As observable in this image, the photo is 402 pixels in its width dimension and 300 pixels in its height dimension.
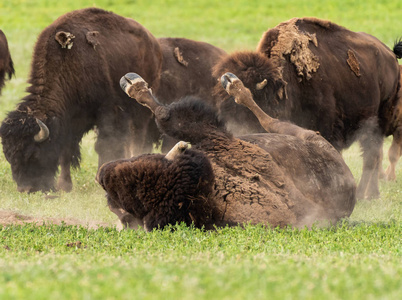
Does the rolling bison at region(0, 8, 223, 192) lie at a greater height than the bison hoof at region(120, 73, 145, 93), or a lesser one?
lesser

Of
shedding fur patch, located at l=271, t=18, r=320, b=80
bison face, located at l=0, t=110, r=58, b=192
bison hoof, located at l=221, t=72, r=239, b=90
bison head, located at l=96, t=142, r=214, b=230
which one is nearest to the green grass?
bison head, located at l=96, t=142, r=214, b=230

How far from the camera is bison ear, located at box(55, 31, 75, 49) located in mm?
10758

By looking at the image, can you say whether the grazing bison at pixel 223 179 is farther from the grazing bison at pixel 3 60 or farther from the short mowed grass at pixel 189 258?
the grazing bison at pixel 3 60

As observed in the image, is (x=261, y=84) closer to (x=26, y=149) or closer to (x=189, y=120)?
(x=189, y=120)

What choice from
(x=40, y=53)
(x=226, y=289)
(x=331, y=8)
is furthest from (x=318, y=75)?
(x=331, y=8)

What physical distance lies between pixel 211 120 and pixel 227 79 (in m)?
1.81

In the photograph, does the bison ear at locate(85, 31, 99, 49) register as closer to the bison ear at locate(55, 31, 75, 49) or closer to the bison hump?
the bison ear at locate(55, 31, 75, 49)

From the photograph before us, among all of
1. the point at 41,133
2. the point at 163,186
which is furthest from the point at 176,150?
the point at 41,133

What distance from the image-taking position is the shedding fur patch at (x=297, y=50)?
32.1 ft

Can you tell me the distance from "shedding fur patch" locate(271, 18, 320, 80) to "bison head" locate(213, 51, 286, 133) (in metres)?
0.41

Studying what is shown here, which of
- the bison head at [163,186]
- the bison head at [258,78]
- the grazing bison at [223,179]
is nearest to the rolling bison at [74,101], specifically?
the bison head at [258,78]

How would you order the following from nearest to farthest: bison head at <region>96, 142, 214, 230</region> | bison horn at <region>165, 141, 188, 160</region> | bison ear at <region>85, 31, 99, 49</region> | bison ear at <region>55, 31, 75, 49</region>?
bison head at <region>96, 142, 214, 230</region>, bison horn at <region>165, 141, 188, 160</region>, bison ear at <region>55, 31, 75, 49</region>, bison ear at <region>85, 31, 99, 49</region>

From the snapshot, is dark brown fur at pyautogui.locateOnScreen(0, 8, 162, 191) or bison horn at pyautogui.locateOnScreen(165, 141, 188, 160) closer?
bison horn at pyautogui.locateOnScreen(165, 141, 188, 160)

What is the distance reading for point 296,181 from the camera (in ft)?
21.5
